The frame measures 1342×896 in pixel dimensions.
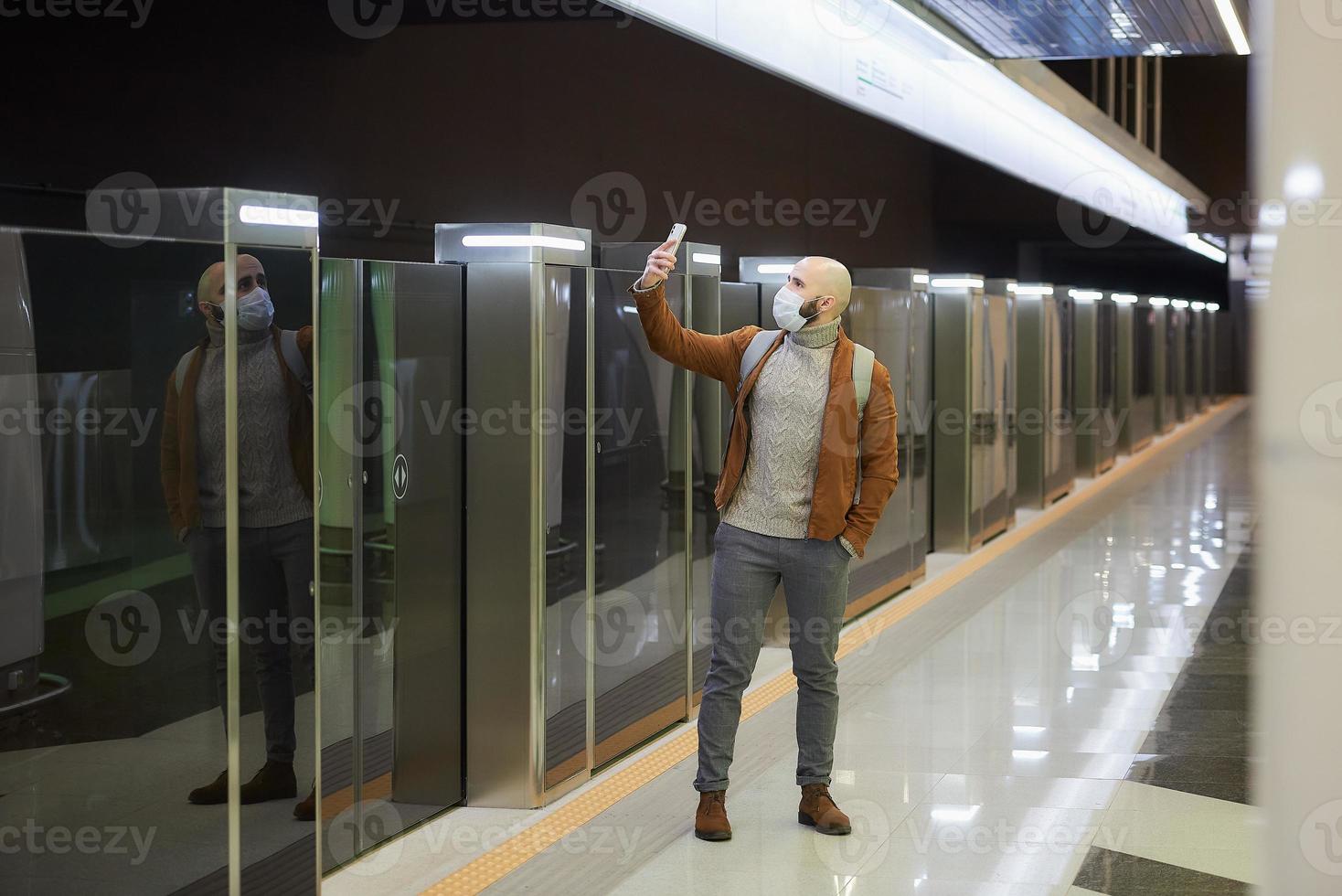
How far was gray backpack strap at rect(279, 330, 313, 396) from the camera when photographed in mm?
2727

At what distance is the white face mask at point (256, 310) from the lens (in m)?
2.61

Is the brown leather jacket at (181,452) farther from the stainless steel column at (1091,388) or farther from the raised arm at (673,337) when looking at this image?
the stainless steel column at (1091,388)

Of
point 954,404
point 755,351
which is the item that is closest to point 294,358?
point 755,351

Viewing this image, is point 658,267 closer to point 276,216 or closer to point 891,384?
point 276,216

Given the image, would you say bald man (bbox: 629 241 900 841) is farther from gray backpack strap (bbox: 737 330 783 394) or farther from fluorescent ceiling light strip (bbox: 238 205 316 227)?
fluorescent ceiling light strip (bbox: 238 205 316 227)

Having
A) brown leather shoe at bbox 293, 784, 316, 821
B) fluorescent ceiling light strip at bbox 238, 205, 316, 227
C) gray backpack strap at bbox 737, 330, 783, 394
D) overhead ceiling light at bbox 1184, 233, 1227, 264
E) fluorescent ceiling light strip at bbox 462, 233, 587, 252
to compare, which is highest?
overhead ceiling light at bbox 1184, 233, 1227, 264

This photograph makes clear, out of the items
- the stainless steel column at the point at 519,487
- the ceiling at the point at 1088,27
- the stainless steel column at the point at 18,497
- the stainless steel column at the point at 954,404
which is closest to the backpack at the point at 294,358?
the stainless steel column at the point at 18,497

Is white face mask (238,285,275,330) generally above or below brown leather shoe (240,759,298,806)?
above

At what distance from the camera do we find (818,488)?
139 inches

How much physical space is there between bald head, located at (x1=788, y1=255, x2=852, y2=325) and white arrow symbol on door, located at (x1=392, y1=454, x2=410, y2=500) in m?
1.13

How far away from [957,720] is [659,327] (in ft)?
6.97

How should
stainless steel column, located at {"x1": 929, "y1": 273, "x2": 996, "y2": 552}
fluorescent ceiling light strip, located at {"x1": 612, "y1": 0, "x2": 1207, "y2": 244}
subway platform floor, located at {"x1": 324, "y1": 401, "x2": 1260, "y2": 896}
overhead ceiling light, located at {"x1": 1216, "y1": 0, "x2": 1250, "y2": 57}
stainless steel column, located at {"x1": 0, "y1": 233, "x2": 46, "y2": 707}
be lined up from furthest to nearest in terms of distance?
stainless steel column, located at {"x1": 929, "y1": 273, "x2": 996, "y2": 552}, overhead ceiling light, located at {"x1": 1216, "y1": 0, "x2": 1250, "y2": 57}, fluorescent ceiling light strip, located at {"x1": 612, "y1": 0, "x2": 1207, "y2": 244}, subway platform floor, located at {"x1": 324, "y1": 401, "x2": 1260, "y2": 896}, stainless steel column, located at {"x1": 0, "y1": 233, "x2": 46, "y2": 707}

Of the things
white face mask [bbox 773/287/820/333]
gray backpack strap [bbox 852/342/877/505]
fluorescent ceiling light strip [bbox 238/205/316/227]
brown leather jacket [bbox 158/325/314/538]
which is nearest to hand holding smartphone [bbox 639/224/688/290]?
white face mask [bbox 773/287/820/333]

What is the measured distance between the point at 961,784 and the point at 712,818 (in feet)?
3.01
